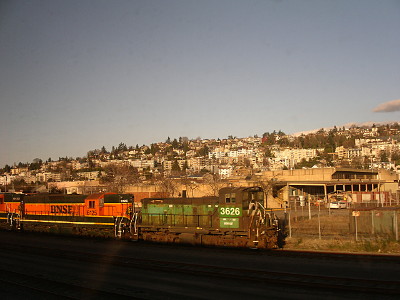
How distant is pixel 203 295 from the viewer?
12430 mm

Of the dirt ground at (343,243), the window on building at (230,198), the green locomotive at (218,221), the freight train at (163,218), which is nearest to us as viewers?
the dirt ground at (343,243)

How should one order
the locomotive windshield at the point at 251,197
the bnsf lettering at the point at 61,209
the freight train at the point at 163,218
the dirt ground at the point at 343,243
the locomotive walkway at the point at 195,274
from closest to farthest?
1. the locomotive walkway at the point at 195,274
2. the dirt ground at the point at 343,243
3. the freight train at the point at 163,218
4. the locomotive windshield at the point at 251,197
5. the bnsf lettering at the point at 61,209

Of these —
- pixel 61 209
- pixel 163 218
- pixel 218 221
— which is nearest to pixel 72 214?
pixel 61 209

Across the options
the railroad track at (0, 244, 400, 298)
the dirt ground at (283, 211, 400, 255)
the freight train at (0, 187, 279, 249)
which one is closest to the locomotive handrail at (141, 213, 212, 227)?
the freight train at (0, 187, 279, 249)

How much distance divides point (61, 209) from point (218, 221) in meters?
15.6

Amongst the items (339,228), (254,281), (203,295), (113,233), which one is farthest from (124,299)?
(339,228)

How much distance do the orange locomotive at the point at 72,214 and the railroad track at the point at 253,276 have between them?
21.9 ft

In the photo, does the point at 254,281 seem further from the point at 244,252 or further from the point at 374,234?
the point at 374,234

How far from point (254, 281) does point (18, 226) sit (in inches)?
1104

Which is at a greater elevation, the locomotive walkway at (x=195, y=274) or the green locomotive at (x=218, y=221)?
the green locomotive at (x=218, y=221)

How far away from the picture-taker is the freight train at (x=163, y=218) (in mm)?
20516

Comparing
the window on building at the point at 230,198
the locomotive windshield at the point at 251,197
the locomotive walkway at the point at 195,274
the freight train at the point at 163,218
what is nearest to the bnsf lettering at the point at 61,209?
the freight train at the point at 163,218

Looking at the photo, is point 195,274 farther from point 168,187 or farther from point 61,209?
point 168,187

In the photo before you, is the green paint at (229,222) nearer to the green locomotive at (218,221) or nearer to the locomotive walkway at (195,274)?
the green locomotive at (218,221)
